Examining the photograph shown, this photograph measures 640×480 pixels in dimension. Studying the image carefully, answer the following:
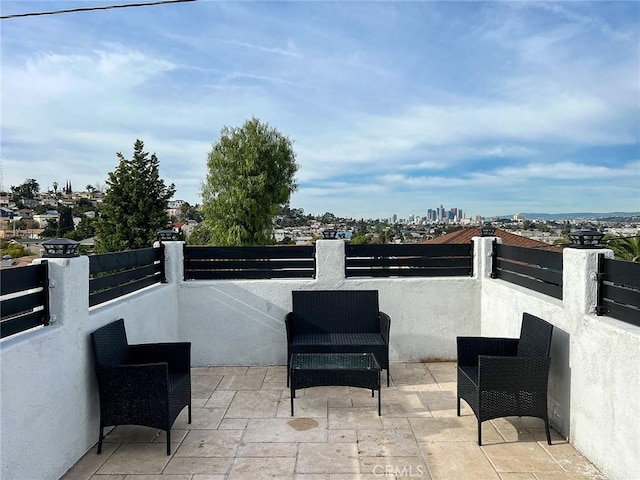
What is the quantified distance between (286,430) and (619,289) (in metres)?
2.69

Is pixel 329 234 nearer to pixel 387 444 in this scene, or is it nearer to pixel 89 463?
pixel 387 444

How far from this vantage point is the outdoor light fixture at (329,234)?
5.45 m

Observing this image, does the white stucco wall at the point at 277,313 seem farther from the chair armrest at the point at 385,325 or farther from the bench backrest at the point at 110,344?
the bench backrest at the point at 110,344

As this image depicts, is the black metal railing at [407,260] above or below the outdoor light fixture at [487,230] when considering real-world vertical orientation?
below

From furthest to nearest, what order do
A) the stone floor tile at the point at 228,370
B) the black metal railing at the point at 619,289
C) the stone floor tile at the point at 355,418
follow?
the stone floor tile at the point at 228,370 < the stone floor tile at the point at 355,418 < the black metal railing at the point at 619,289

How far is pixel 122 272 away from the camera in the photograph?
4.20 metres

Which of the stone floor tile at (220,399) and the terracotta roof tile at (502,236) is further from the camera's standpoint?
the terracotta roof tile at (502,236)

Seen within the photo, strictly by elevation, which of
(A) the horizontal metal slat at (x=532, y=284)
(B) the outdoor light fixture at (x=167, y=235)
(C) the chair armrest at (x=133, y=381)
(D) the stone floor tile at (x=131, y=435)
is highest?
(B) the outdoor light fixture at (x=167, y=235)

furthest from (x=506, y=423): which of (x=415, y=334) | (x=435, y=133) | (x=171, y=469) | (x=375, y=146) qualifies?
(x=375, y=146)

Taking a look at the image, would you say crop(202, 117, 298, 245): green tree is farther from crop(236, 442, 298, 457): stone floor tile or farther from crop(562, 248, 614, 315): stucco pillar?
crop(562, 248, 614, 315): stucco pillar

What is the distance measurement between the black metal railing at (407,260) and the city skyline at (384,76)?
4828 mm

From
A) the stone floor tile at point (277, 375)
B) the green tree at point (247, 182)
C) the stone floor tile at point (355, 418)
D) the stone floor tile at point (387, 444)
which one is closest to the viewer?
the stone floor tile at point (387, 444)

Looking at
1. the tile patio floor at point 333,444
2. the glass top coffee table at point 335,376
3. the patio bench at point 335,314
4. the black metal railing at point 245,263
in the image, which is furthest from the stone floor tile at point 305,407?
the black metal railing at point 245,263

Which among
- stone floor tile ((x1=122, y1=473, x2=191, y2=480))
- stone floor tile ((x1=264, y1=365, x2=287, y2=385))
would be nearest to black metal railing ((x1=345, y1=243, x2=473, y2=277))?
stone floor tile ((x1=264, y1=365, x2=287, y2=385))
